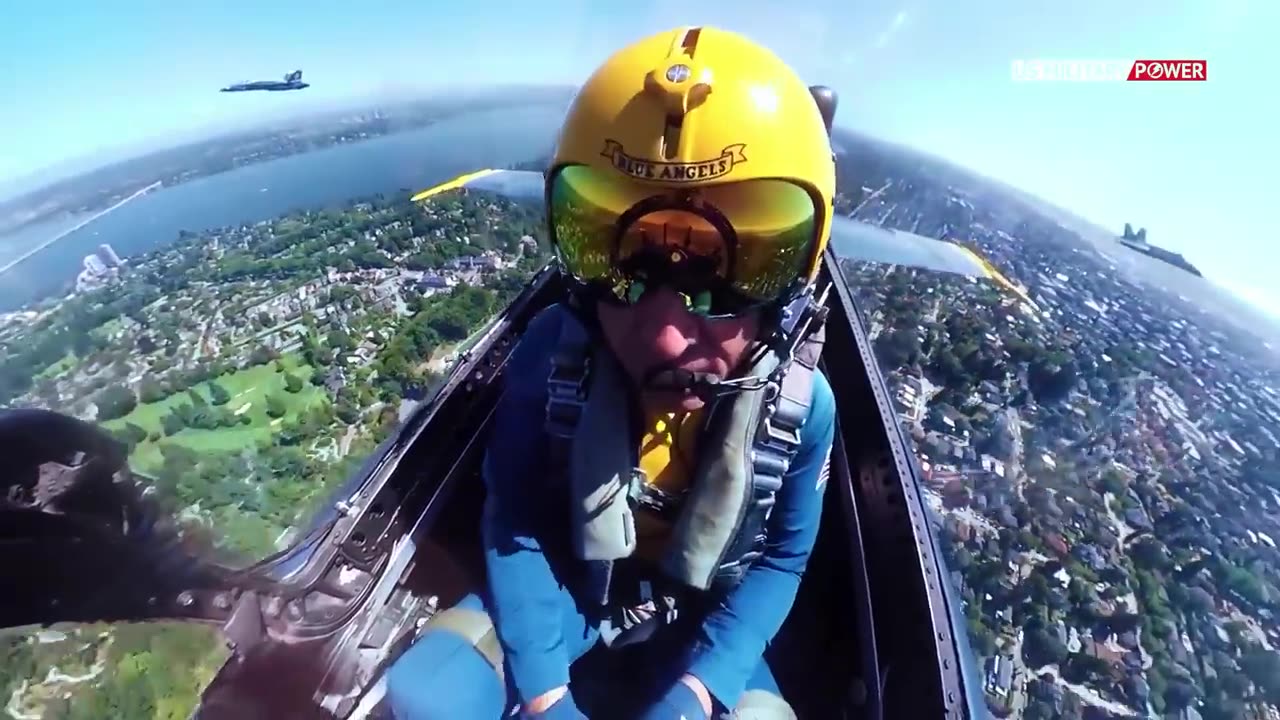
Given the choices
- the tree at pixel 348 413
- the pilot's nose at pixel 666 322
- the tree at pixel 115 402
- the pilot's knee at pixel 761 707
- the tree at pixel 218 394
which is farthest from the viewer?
the tree at pixel 218 394

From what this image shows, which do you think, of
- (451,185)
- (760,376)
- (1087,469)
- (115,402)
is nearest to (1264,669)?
(1087,469)

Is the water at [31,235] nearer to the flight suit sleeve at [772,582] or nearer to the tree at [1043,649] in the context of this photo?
the flight suit sleeve at [772,582]

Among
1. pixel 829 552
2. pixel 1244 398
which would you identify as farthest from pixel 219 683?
pixel 1244 398

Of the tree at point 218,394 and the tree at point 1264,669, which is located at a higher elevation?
the tree at point 218,394

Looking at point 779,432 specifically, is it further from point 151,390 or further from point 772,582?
point 151,390

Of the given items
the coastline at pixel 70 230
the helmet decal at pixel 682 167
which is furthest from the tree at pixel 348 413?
the helmet decal at pixel 682 167

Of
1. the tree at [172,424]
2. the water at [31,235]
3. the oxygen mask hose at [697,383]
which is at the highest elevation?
the oxygen mask hose at [697,383]

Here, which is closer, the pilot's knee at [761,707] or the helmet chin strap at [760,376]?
the helmet chin strap at [760,376]

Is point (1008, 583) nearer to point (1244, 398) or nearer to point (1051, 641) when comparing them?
point (1051, 641)

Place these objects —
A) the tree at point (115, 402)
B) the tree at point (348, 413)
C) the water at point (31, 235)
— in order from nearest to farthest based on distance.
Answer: the tree at point (115, 402) < the tree at point (348, 413) < the water at point (31, 235)
